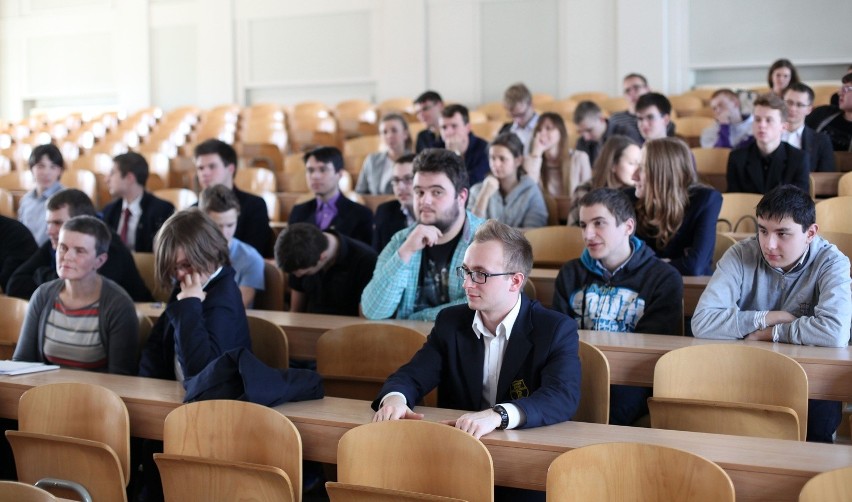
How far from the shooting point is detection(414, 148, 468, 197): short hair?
3.66 metres

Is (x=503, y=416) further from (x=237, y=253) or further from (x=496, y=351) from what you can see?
(x=237, y=253)

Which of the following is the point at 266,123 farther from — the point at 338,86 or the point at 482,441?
the point at 482,441

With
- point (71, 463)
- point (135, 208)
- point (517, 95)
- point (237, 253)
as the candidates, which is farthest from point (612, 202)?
point (517, 95)

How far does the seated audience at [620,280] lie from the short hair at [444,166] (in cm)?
48

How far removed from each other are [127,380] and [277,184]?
15.1 feet

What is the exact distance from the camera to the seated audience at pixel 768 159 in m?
5.30

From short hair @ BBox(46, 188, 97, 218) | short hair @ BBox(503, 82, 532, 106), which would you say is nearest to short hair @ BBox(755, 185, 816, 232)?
short hair @ BBox(46, 188, 97, 218)

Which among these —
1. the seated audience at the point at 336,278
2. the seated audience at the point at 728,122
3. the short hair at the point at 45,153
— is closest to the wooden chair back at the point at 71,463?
the seated audience at the point at 336,278

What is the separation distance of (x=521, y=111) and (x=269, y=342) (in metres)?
4.06

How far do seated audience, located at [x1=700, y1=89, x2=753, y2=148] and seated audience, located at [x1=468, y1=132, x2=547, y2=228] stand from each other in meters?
2.41

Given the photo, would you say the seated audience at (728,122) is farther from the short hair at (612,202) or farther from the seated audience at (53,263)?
the seated audience at (53,263)

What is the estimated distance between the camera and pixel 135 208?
5.80 m

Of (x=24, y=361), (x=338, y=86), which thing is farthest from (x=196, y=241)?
(x=338, y=86)

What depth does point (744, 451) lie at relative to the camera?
233 cm
